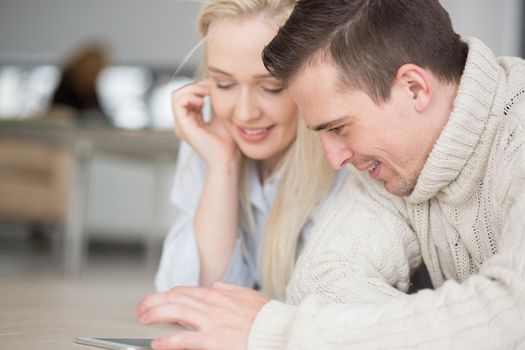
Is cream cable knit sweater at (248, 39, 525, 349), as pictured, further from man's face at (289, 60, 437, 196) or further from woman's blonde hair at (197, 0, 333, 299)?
woman's blonde hair at (197, 0, 333, 299)

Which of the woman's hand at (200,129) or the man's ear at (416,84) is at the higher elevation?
the man's ear at (416,84)

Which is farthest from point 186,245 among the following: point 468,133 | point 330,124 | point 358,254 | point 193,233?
point 468,133

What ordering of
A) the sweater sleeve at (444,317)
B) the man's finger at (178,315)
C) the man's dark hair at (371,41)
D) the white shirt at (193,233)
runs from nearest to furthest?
the sweater sleeve at (444,317), the man's finger at (178,315), the man's dark hair at (371,41), the white shirt at (193,233)

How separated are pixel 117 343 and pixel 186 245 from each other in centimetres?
62

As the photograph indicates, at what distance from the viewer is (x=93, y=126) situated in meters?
3.41

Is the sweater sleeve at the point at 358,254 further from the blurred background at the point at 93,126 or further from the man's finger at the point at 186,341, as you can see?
the blurred background at the point at 93,126

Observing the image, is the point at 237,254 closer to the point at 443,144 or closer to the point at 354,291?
the point at 354,291

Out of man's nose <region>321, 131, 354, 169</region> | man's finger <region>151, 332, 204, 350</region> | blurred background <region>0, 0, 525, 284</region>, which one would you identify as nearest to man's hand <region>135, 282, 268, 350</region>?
man's finger <region>151, 332, 204, 350</region>

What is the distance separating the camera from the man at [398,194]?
891mm

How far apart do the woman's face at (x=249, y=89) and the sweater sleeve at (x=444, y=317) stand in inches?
24.5

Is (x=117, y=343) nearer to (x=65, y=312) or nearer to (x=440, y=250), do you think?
(x=440, y=250)

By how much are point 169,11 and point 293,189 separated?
6.33 metres

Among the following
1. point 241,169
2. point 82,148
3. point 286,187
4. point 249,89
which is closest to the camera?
point 249,89

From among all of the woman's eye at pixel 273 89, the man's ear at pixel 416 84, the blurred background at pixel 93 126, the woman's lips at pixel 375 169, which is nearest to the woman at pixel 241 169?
the woman's eye at pixel 273 89
